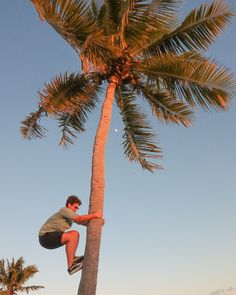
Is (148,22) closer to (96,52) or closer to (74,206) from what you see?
(96,52)

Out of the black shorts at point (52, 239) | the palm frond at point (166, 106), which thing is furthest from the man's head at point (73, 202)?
the palm frond at point (166, 106)

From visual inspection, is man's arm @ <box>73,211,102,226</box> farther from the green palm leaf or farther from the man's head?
the green palm leaf

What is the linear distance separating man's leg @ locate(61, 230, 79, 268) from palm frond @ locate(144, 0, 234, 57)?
567cm

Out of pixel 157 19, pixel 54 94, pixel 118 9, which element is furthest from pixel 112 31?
pixel 54 94

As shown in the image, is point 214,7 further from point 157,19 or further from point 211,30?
point 157,19

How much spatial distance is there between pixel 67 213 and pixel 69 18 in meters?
4.39

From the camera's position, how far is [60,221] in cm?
698

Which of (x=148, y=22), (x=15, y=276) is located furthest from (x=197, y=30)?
(x=15, y=276)

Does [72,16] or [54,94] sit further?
[54,94]

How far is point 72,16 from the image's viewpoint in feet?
28.7

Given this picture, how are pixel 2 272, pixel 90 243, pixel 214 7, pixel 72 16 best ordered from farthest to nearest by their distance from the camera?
pixel 2 272 → pixel 214 7 → pixel 72 16 → pixel 90 243

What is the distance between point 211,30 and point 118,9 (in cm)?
243

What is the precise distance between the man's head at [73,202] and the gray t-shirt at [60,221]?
0.69 feet

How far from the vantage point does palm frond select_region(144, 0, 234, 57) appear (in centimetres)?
991
